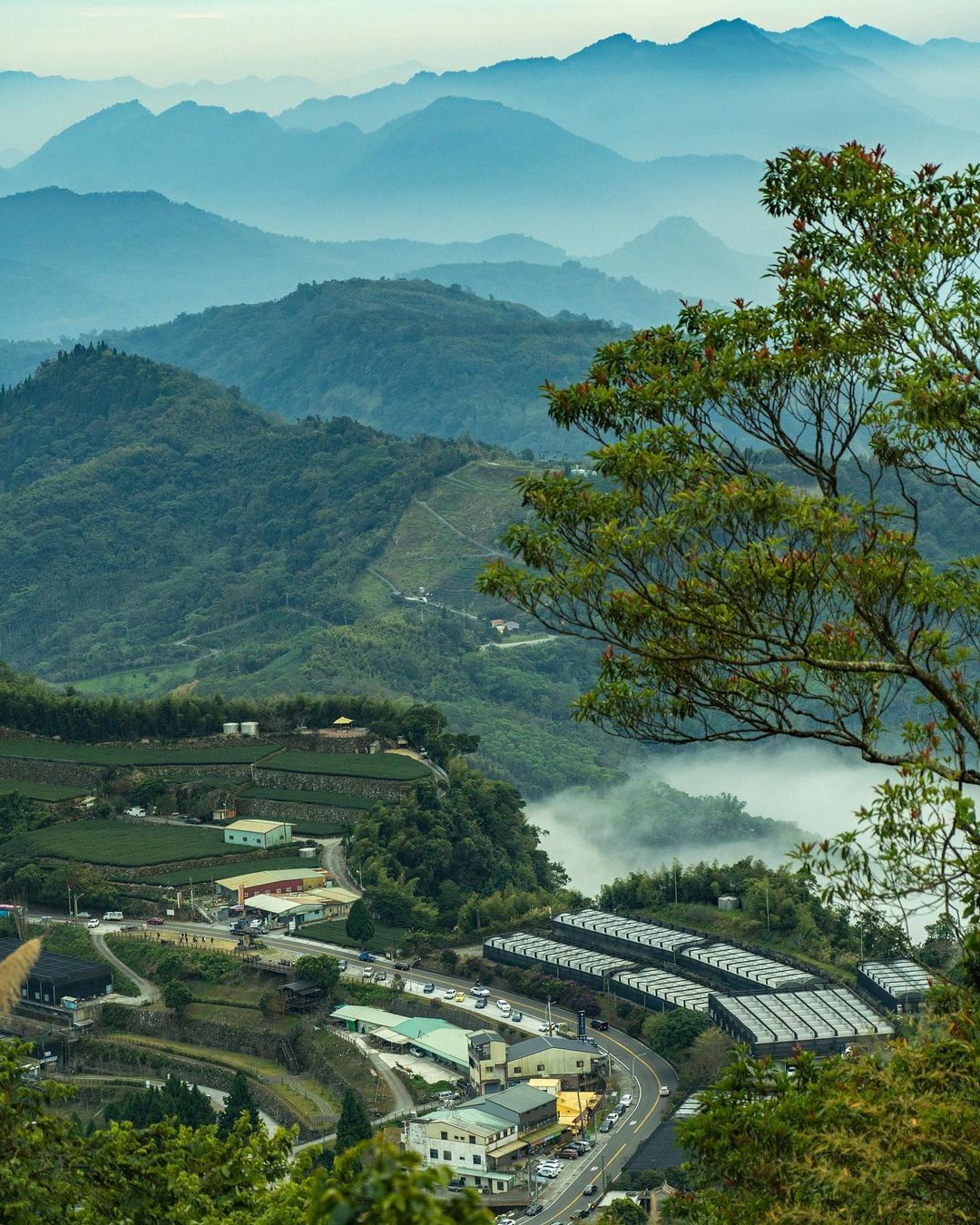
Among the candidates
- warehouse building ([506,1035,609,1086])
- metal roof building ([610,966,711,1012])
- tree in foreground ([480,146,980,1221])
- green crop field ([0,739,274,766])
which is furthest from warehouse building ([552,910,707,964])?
tree in foreground ([480,146,980,1221])

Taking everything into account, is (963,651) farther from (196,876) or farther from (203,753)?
(203,753)

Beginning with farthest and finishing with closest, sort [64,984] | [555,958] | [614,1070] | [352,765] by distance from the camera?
[352,765] → [555,958] → [64,984] → [614,1070]

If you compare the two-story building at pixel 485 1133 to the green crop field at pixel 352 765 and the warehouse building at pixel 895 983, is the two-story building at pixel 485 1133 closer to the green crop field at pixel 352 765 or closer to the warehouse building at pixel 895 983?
the warehouse building at pixel 895 983

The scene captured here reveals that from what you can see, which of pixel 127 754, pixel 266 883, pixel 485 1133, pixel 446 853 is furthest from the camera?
pixel 127 754

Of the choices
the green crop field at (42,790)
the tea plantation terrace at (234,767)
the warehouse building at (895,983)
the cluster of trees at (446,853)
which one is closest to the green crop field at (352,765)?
the tea plantation terrace at (234,767)

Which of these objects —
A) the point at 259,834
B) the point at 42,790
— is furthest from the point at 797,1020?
the point at 42,790

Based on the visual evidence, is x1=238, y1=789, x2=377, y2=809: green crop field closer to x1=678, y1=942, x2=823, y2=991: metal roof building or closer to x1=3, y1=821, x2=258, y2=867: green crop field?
x1=3, y1=821, x2=258, y2=867: green crop field

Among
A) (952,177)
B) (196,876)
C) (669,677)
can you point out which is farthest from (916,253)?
(196,876)

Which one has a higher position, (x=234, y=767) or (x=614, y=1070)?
(x=614, y=1070)

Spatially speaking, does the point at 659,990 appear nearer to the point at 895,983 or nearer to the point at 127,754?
the point at 895,983
